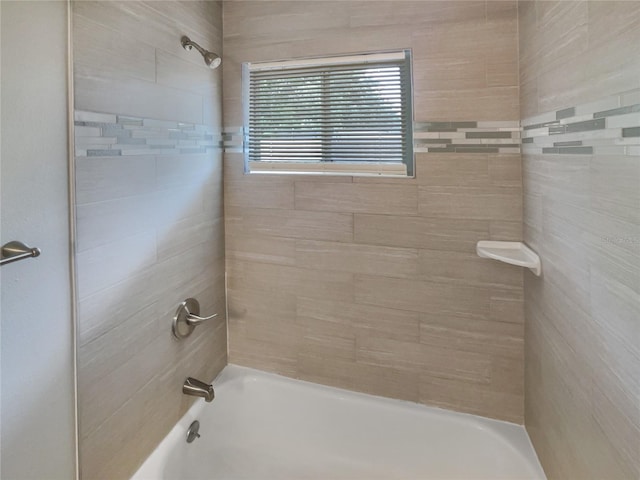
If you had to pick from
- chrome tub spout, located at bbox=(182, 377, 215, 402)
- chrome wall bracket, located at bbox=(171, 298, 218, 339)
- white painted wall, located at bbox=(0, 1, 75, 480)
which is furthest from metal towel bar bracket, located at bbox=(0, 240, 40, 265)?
chrome tub spout, located at bbox=(182, 377, 215, 402)

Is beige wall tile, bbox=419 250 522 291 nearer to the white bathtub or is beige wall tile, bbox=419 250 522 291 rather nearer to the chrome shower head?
the white bathtub

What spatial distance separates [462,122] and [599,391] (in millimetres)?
1073

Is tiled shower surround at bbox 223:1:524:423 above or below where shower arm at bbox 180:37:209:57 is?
below

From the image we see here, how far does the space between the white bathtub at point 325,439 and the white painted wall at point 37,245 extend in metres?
0.54

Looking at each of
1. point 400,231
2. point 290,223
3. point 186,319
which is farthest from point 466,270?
point 186,319

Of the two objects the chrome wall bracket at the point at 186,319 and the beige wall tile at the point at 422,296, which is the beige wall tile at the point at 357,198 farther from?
the chrome wall bracket at the point at 186,319

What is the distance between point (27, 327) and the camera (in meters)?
0.95

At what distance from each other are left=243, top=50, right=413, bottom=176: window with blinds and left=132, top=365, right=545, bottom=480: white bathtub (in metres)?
1.07

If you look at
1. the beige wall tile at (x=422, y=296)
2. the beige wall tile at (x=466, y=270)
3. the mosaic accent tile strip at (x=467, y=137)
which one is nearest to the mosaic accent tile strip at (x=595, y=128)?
the mosaic accent tile strip at (x=467, y=137)

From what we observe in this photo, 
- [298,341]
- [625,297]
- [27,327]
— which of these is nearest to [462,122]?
[625,297]

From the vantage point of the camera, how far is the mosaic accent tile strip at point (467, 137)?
A: 151 cm

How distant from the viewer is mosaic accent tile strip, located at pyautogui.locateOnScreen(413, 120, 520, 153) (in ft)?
4.95

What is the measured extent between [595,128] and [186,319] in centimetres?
152

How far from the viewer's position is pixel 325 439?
1.75 metres
